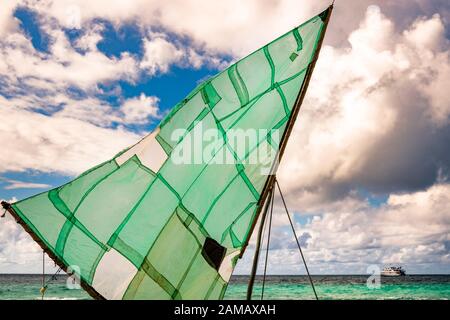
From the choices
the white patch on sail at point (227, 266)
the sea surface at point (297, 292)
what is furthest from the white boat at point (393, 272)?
the white patch on sail at point (227, 266)

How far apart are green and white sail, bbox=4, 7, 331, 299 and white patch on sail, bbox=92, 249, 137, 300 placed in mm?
14

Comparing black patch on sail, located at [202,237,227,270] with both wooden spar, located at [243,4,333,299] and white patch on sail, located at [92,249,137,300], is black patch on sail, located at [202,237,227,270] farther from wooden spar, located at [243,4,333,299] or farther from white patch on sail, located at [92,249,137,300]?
white patch on sail, located at [92,249,137,300]

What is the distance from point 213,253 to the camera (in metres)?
5.93

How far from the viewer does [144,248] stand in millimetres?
6121

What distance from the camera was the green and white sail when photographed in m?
5.97

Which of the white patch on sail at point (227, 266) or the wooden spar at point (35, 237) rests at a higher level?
the wooden spar at point (35, 237)

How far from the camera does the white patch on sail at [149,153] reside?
652 cm

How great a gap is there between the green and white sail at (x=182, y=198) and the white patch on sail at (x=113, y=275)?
0.01 metres

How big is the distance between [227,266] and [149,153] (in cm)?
208

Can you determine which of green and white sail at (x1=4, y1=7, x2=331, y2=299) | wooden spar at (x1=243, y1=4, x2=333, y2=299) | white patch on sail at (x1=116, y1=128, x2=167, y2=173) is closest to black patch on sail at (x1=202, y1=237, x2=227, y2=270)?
green and white sail at (x1=4, y1=7, x2=331, y2=299)

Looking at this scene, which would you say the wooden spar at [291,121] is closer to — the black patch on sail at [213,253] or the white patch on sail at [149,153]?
the black patch on sail at [213,253]
